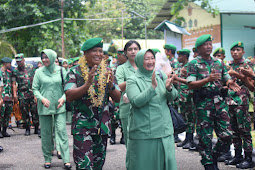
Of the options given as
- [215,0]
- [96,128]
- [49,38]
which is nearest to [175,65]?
[96,128]

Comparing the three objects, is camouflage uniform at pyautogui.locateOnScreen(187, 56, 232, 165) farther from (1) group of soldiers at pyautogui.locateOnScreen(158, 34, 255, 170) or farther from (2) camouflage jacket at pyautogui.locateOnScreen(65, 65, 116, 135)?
(2) camouflage jacket at pyautogui.locateOnScreen(65, 65, 116, 135)

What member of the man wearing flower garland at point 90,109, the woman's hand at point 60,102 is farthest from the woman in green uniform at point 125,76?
the woman's hand at point 60,102

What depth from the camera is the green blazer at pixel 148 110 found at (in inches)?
183

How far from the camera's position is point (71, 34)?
1211 inches

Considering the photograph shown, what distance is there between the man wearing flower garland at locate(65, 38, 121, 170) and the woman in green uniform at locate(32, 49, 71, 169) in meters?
2.56

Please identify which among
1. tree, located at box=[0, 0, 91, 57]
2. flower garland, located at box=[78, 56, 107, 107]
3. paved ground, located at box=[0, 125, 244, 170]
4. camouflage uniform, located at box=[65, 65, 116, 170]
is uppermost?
tree, located at box=[0, 0, 91, 57]

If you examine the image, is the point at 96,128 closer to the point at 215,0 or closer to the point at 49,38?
the point at 215,0

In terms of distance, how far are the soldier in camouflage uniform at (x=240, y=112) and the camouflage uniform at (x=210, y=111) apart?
0.71m

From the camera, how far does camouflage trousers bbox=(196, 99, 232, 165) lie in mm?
6473

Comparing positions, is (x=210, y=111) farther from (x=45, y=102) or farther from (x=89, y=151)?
(x=45, y=102)

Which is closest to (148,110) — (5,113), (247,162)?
(247,162)

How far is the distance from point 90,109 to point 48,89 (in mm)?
3124

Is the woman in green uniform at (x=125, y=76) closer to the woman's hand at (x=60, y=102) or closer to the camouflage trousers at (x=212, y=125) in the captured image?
the camouflage trousers at (x=212, y=125)

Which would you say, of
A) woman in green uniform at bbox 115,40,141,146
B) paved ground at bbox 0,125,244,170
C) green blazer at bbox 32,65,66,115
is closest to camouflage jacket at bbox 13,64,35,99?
paved ground at bbox 0,125,244,170
